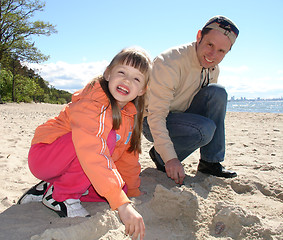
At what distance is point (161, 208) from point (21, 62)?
1527cm

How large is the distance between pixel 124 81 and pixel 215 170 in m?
1.32

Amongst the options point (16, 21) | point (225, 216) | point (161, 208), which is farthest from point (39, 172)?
point (16, 21)

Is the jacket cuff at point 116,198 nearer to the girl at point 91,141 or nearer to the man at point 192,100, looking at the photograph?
the girl at point 91,141

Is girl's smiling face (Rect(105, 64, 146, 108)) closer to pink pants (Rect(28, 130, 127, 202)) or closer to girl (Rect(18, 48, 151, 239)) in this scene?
girl (Rect(18, 48, 151, 239))

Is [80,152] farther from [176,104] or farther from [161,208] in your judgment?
[176,104]

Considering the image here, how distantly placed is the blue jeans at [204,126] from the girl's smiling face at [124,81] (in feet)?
2.44

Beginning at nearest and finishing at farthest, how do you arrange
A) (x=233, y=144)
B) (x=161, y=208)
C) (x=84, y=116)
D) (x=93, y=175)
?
(x=93, y=175)
(x=84, y=116)
(x=161, y=208)
(x=233, y=144)

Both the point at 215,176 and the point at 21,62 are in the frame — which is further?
the point at 21,62

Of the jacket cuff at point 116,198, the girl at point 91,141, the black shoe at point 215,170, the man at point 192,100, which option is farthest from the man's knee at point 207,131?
the jacket cuff at point 116,198

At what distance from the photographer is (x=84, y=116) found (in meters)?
1.56

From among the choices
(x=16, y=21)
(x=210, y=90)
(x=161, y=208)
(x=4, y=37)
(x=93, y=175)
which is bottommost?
(x=161, y=208)

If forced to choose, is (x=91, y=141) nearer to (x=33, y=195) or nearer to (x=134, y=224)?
(x=134, y=224)

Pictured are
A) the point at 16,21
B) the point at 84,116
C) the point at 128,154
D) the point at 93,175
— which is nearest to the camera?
the point at 93,175

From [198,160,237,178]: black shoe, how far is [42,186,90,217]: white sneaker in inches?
53.5
